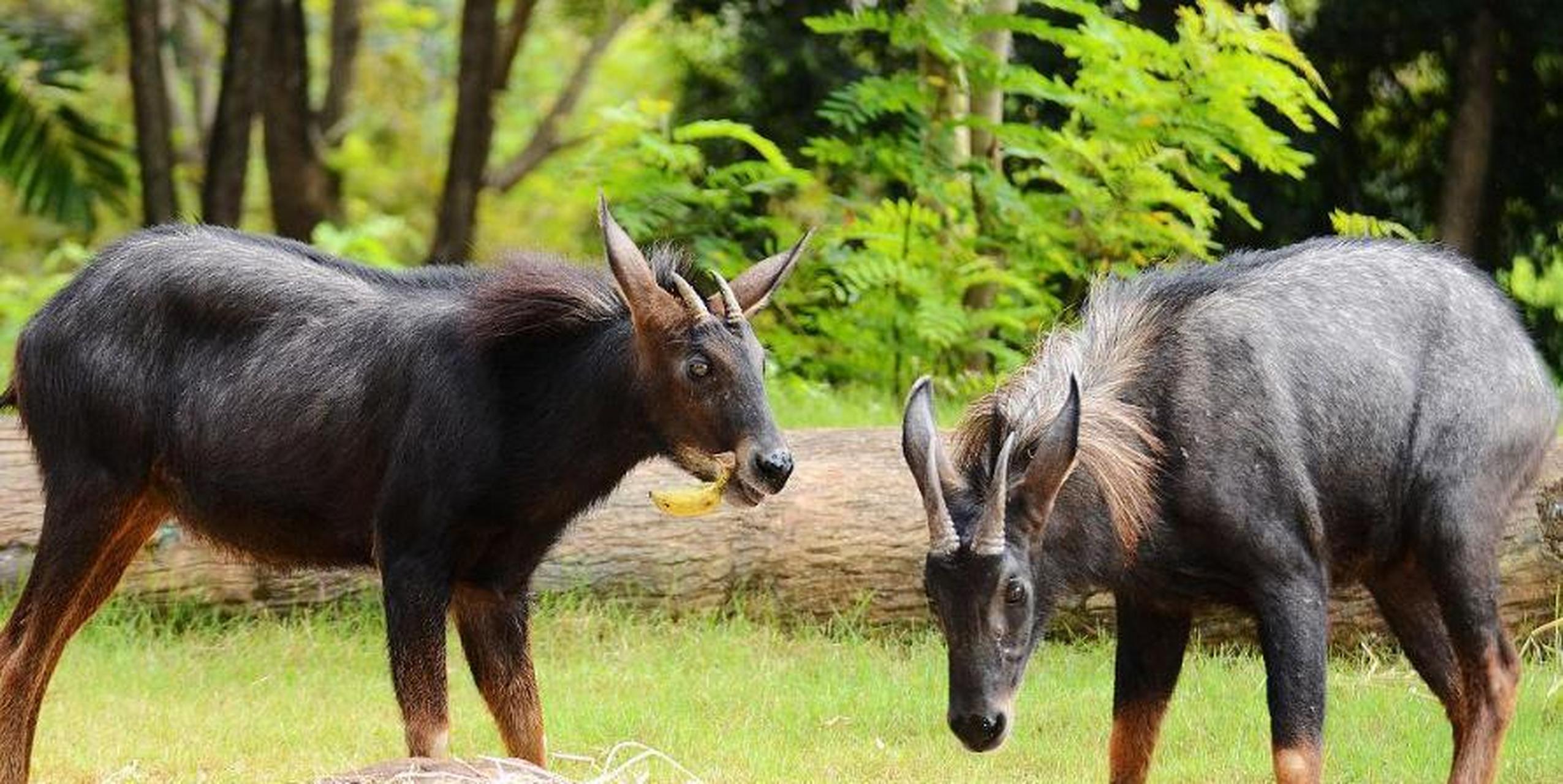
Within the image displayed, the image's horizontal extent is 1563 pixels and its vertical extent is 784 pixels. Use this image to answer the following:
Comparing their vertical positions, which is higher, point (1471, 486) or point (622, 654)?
point (1471, 486)

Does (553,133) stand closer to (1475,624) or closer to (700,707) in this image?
(700,707)

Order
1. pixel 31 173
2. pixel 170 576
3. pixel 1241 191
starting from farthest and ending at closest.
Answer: pixel 31 173, pixel 1241 191, pixel 170 576

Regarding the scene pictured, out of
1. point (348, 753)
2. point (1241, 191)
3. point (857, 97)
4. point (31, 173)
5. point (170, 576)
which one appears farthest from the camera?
point (31, 173)

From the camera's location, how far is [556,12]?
82.3 ft

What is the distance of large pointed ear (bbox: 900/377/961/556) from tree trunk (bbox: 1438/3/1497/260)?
8.16 meters

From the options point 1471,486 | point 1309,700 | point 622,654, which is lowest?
point 622,654

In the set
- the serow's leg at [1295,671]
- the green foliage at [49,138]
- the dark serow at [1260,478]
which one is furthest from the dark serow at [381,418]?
the green foliage at [49,138]

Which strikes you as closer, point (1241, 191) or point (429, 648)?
point (429, 648)

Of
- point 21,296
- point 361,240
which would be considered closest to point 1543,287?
point 361,240

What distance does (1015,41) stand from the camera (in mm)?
15742

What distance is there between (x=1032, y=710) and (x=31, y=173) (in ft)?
37.2

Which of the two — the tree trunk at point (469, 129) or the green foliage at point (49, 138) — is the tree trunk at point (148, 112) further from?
the tree trunk at point (469, 129)

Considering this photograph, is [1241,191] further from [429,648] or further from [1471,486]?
[429,648]

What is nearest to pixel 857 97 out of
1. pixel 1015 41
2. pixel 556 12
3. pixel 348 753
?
pixel 1015 41
